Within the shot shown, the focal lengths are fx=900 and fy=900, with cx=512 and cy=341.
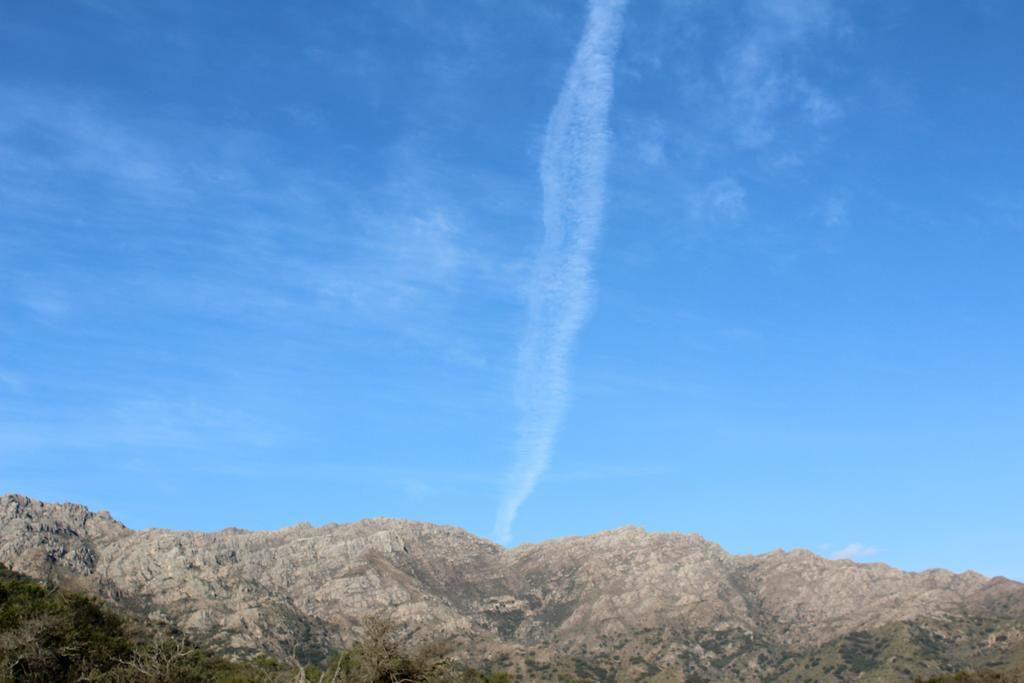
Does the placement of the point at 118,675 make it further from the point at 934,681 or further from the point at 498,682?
the point at 934,681

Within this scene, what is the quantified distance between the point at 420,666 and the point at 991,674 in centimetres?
13135

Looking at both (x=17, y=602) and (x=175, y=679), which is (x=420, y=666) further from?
(x=17, y=602)

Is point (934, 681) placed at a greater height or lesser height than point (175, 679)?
greater

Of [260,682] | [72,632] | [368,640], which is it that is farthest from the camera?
[260,682]

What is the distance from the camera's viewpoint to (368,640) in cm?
4491

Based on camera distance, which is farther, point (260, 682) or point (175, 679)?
point (260, 682)

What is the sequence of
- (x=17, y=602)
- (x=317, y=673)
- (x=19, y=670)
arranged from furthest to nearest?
(x=317, y=673) → (x=17, y=602) → (x=19, y=670)

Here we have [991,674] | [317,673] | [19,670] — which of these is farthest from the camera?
[991,674]

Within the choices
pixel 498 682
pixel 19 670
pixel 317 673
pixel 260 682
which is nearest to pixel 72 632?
pixel 19 670

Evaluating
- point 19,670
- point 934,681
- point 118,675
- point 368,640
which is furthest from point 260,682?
point 934,681

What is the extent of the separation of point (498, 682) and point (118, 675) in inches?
3673

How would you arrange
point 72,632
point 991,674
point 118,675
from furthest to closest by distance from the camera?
1. point 991,674
2. point 72,632
3. point 118,675

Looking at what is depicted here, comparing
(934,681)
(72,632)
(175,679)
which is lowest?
(175,679)

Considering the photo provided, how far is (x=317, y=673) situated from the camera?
359 feet
